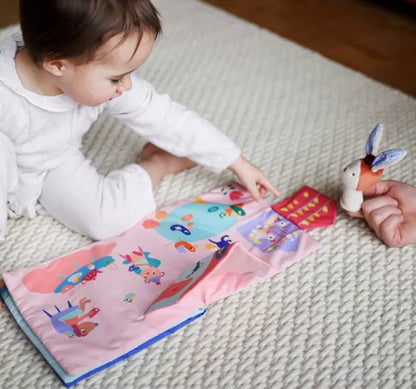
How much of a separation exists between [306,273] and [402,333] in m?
0.17

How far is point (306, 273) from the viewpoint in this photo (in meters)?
0.95

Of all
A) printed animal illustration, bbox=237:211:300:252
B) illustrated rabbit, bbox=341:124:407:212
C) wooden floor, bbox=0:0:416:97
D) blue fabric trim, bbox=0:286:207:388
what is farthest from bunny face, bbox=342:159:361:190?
wooden floor, bbox=0:0:416:97

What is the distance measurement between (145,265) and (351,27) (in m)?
1.14

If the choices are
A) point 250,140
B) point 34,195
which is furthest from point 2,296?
point 250,140

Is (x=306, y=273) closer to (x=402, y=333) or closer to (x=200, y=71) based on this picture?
(x=402, y=333)

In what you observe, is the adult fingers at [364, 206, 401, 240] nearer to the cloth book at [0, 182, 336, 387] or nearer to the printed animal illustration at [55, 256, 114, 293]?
the cloth book at [0, 182, 336, 387]

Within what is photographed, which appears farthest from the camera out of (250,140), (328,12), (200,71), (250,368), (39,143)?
(328,12)

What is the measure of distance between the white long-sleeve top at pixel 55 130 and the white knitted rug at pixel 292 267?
90 millimetres

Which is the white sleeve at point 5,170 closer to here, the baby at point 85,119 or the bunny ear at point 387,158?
the baby at point 85,119

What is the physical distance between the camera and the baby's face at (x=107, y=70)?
799 millimetres

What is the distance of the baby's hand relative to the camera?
41.5 inches

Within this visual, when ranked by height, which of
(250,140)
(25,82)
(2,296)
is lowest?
(2,296)

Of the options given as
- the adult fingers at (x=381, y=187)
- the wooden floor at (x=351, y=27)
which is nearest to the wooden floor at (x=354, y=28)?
the wooden floor at (x=351, y=27)

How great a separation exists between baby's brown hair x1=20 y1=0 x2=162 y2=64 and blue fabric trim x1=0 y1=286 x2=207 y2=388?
365 mm
